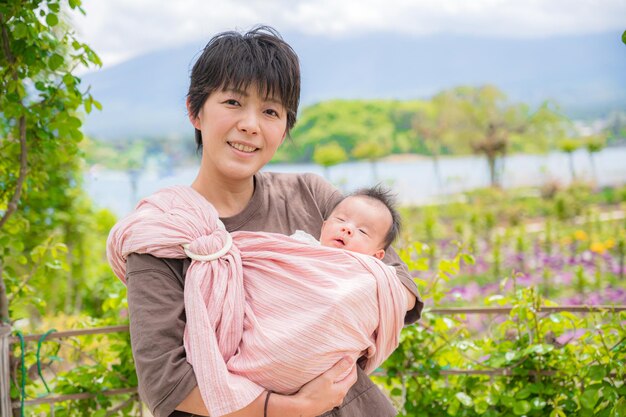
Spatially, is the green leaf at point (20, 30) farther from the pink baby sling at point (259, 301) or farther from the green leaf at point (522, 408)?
the green leaf at point (522, 408)

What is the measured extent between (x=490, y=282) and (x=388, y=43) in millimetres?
44096

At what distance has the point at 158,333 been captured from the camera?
3.26ft

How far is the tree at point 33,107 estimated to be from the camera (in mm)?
1553

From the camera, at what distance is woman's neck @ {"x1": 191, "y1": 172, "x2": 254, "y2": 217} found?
4.01ft

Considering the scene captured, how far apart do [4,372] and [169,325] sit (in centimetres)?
91

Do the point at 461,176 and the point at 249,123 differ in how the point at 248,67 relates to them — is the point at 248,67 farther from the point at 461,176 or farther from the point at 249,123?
the point at 461,176

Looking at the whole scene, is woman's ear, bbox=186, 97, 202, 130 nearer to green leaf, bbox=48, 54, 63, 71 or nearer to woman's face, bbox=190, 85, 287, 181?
woman's face, bbox=190, 85, 287, 181

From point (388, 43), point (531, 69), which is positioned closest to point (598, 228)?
point (531, 69)

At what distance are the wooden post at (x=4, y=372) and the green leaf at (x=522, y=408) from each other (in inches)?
53.8

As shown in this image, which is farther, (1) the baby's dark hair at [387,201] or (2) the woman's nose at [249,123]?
(1) the baby's dark hair at [387,201]

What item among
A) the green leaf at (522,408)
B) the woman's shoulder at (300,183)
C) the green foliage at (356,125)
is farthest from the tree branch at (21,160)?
the green foliage at (356,125)

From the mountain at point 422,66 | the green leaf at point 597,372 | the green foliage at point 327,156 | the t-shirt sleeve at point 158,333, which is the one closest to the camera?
the t-shirt sleeve at point 158,333

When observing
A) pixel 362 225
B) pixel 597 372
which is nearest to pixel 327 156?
pixel 597 372

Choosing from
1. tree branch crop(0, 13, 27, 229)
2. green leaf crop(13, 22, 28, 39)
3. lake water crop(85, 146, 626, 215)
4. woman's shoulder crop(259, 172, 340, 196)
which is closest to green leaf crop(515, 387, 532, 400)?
woman's shoulder crop(259, 172, 340, 196)
